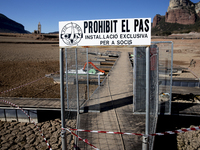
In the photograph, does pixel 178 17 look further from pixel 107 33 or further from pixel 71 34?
pixel 71 34

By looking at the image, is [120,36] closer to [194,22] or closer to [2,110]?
[2,110]

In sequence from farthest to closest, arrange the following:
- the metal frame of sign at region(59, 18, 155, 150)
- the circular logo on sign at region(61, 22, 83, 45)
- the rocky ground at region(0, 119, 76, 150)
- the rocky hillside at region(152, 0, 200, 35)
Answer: the rocky hillside at region(152, 0, 200, 35), the rocky ground at region(0, 119, 76, 150), the circular logo on sign at region(61, 22, 83, 45), the metal frame of sign at region(59, 18, 155, 150)

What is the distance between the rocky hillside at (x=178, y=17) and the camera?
122 metres

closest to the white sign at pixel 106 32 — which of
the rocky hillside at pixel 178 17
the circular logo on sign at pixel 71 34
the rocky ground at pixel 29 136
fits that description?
the circular logo on sign at pixel 71 34

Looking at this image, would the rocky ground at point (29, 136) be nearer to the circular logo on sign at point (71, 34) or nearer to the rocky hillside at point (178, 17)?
the circular logo on sign at point (71, 34)

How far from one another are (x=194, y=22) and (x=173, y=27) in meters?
14.0

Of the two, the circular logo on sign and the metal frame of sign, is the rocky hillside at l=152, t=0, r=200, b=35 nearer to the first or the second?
the metal frame of sign

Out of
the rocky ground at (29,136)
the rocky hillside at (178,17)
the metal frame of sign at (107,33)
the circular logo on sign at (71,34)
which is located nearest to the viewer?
the metal frame of sign at (107,33)

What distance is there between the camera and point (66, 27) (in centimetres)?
325

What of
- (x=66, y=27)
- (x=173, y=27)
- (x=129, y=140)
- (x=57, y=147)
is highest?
(x=173, y=27)

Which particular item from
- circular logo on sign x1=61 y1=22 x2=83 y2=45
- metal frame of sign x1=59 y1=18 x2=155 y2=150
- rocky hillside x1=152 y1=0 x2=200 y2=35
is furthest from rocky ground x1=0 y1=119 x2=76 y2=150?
rocky hillside x1=152 y1=0 x2=200 y2=35

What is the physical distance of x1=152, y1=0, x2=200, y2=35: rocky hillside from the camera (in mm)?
121938

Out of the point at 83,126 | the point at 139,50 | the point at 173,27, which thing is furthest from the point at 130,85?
the point at 173,27

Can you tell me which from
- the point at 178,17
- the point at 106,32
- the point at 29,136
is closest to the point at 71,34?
the point at 106,32
